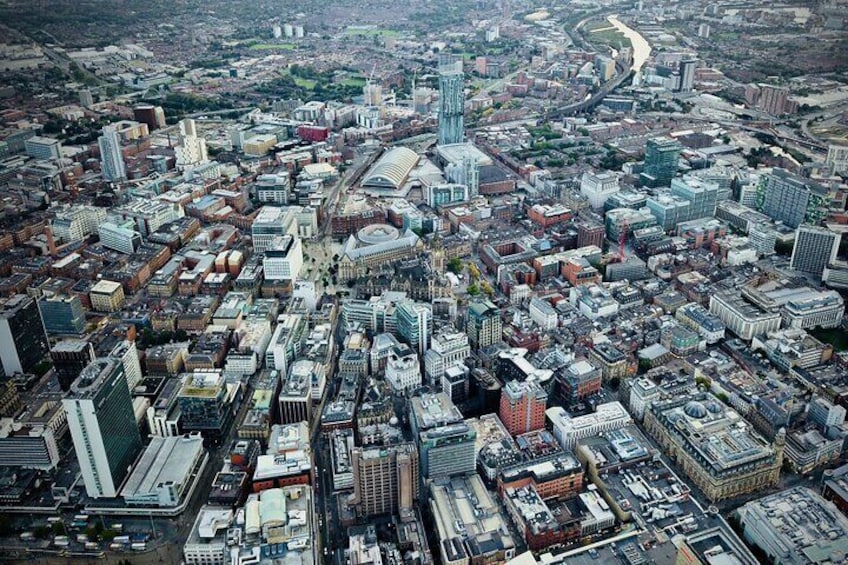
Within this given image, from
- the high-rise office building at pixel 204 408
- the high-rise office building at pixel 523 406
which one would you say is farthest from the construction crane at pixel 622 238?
the high-rise office building at pixel 204 408

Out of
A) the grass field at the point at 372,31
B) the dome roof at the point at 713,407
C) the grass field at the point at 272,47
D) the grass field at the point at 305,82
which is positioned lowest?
the dome roof at the point at 713,407

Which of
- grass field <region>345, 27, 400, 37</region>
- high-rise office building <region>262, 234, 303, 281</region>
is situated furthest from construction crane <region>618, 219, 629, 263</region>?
grass field <region>345, 27, 400, 37</region>

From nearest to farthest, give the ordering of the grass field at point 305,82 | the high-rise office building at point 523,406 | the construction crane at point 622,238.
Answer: the high-rise office building at point 523,406, the construction crane at point 622,238, the grass field at point 305,82

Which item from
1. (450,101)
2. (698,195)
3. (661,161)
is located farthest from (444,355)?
(450,101)

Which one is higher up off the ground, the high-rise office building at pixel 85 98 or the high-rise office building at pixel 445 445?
the high-rise office building at pixel 85 98

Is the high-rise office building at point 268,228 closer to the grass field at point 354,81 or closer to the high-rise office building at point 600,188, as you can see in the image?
the high-rise office building at point 600,188

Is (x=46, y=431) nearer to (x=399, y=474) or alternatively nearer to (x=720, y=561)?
(x=399, y=474)

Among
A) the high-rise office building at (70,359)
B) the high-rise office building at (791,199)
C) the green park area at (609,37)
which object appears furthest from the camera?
the green park area at (609,37)
